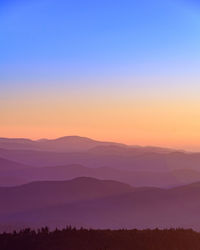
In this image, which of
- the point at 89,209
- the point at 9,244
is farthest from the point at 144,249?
the point at 89,209

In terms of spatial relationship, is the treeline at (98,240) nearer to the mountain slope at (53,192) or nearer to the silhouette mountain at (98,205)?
the silhouette mountain at (98,205)

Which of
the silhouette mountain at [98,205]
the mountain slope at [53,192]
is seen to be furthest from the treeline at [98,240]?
the mountain slope at [53,192]

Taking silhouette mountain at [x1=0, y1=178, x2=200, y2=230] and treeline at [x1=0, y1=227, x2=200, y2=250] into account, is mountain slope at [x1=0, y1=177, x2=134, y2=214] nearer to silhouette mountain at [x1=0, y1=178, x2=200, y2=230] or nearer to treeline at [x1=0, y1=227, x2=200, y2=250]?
silhouette mountain at [x1=0, y1=178, x2=200, y2=230]

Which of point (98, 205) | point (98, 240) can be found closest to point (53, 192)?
point (98, 205)

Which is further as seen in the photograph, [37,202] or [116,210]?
[37,202]

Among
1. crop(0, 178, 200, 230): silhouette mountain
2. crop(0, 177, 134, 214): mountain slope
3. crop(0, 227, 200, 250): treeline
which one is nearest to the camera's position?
crop(0, 227, 200, 250): treeline

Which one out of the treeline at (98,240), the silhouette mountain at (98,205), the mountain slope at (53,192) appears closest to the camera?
the treeline at (98,240)

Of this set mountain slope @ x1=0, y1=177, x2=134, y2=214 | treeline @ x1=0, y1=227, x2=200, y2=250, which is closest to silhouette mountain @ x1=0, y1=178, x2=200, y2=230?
mountain slope @ x1=0, y1=177, x2=134, y2=214

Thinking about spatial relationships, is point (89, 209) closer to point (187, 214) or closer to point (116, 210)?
point (116, 210)
